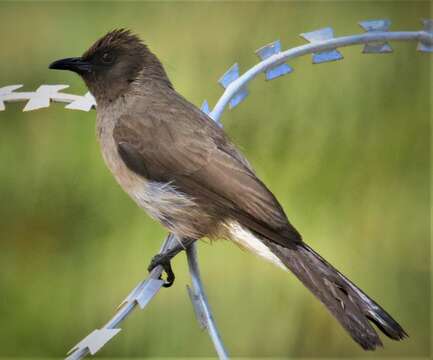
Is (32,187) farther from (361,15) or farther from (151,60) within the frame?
(361,15)

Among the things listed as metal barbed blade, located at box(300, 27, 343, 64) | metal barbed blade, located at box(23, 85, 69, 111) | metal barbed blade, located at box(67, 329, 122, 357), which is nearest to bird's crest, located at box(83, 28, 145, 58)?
metal barbed blade, located at box(23, 85, 69, 111)

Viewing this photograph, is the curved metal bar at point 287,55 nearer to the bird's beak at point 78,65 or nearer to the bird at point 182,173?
the bird at point 182,173

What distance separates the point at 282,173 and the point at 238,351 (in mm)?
691

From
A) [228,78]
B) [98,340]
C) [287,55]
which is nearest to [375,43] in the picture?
[287,55]

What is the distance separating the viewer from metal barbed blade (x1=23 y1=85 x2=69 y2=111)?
1932mm

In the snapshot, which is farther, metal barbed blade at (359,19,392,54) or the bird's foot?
metal barbed blade at (359,19,392,54)

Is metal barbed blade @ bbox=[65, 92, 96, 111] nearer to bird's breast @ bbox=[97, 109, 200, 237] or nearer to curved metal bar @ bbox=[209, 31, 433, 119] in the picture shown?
bird's breast @ bbox=[97, 109, 200, 237]

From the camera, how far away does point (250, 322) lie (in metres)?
2.80

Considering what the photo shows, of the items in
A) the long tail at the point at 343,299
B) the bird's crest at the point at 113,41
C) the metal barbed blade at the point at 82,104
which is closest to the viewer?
the long tail at the point at 343,299

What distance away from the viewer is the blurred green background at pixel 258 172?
9.12 feet

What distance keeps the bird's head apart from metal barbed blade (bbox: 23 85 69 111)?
0.33m

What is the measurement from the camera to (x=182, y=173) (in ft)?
6.97

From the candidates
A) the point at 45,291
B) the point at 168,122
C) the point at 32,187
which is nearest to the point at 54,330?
the point at 45,291

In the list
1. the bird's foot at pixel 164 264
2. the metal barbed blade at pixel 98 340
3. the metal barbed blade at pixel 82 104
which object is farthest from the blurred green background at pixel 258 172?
the metal barbed blade at pixel 98 340
